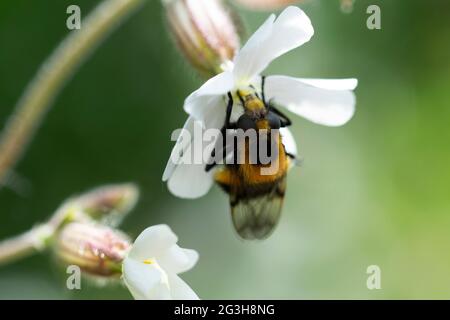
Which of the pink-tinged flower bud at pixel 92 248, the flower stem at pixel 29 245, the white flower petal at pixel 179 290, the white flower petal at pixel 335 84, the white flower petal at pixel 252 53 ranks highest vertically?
the white flower petal at pixel 252 53

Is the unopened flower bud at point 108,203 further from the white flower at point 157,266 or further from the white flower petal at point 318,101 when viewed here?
the white flower petal at point 318,101

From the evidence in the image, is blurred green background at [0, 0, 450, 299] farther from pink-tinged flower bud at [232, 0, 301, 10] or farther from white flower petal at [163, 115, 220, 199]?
white flower petal at [163, 115, 220, 199]

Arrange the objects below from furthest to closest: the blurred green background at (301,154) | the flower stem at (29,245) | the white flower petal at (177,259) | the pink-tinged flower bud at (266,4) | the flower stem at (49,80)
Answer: the blurred green background at (301,154)
the flower stem at (49,80)
the flower stem at (29,245)
the pink-tinged flower bud at (266,4)
the white flower petal at (177,259)

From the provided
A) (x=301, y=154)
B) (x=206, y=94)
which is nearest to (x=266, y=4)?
(x=206, y=94)

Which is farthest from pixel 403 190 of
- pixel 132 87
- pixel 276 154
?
pixel 276 154

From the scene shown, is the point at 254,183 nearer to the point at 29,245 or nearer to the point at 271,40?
the point at 271,40

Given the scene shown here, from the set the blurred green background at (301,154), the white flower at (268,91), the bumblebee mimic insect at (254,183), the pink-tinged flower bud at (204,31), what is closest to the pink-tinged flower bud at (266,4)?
the pink-tinged flower bud at (204,31)

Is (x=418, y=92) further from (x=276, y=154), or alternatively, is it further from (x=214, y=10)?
(x=276, y=154)
